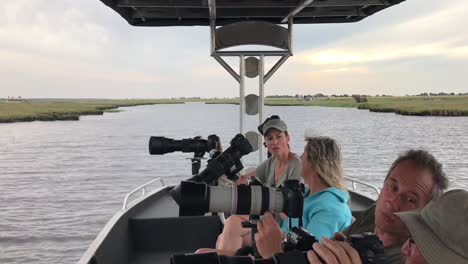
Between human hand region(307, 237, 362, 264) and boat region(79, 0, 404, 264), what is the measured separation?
2400 millimetres

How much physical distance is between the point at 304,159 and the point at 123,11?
2590 mm

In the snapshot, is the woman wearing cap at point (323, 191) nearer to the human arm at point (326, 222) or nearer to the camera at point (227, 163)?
the human arm at point (326, 222)

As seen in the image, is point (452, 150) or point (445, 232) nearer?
point (445, 232)

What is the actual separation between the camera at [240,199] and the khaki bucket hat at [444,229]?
17.3 inches

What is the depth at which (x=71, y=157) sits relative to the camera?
69.9 ft

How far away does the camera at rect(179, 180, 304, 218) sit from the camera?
4.60ft

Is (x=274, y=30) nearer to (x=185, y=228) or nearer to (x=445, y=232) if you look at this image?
(x=185, y=228)

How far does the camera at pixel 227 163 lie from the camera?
2.16 meters

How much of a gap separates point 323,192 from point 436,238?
105 centimetres

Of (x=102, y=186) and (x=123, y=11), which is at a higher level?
(x=123, y=11)

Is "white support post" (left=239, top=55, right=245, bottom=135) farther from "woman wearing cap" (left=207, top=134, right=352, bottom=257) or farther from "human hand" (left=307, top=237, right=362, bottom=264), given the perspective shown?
"human hand" (left=307, top=237, right=362, bottom=264)

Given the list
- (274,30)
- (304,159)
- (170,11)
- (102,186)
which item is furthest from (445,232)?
(102,186)

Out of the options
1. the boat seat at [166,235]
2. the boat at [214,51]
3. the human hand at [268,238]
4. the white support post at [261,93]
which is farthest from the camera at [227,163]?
the white support post at [261,93]

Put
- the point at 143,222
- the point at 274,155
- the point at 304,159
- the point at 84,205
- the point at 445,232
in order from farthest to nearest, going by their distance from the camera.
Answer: the point at 84,205 < the point at 143,222 < the point at 274,155 < the point at 304,159 < the point at 445,232
